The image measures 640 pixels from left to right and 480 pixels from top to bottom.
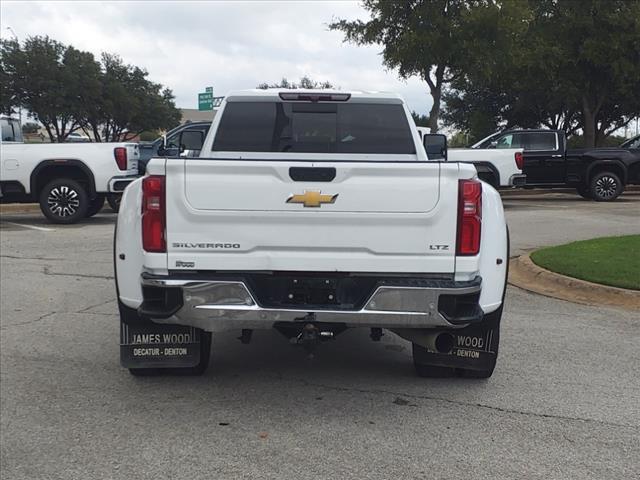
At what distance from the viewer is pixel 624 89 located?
22938 mm

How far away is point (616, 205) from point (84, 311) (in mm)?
Result: 14063

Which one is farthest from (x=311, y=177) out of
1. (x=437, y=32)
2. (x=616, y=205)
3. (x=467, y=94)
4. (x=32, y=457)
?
(x=467, y=94)

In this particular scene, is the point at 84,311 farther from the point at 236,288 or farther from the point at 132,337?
the point at 236,288

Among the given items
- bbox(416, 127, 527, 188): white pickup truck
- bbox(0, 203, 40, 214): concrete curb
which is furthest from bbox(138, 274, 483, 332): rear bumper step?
bbox(0, 203, 40, 214): concrete curb

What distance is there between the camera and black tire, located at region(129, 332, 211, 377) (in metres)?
4.52

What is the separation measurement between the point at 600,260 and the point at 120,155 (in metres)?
9.15

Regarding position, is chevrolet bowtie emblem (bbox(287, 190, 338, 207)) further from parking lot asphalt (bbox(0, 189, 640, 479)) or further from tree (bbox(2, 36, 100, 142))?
tree (bbox(2, 36, 100, 142))

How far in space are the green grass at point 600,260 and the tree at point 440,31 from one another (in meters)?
11.7

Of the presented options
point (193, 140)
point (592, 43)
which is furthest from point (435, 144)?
point (592, 43)

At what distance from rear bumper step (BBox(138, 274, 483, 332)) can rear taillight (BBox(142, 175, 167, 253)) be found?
7.6 inches

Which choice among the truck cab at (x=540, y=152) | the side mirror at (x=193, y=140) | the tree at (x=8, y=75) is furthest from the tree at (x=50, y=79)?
the side mirror at (x=193, y=140)

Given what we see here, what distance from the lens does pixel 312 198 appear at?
3.66 meters

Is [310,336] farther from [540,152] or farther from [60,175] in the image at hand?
[540,152]

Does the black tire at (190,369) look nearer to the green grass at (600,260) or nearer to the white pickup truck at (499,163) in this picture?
the green grass at (600,260)
